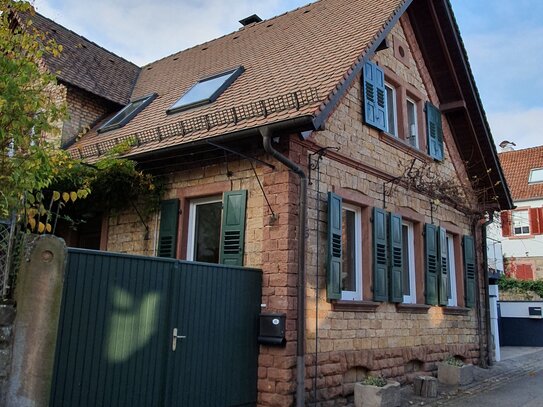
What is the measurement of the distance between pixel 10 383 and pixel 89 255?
58.9 inches

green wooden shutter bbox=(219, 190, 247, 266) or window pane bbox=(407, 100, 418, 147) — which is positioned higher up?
window pane bbox=(407, 100, 418, 147)

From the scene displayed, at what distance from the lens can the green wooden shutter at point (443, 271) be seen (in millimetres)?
10891

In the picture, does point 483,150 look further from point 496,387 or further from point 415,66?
point 496,387

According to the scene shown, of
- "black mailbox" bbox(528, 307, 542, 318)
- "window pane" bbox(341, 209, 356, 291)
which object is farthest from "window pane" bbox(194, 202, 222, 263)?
"black mailbox" bbox(528, 307, 542, 318)

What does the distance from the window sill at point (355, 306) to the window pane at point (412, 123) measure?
154 inches

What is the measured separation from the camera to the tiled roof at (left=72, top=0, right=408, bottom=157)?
7.70 meters

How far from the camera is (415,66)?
11781mm

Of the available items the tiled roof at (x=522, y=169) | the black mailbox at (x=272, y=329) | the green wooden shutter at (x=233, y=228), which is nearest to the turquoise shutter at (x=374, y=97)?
the green wooden shutter at (x=233, y=228)

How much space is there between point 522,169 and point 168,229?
26671 millimetres

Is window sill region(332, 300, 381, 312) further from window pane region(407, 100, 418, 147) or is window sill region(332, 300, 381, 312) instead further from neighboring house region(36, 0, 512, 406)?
window pane region(407, 100, 418, 147)

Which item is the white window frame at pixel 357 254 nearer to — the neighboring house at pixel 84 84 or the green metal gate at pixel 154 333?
the green metal gate at pixel 154 333

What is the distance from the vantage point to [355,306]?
8.31 m

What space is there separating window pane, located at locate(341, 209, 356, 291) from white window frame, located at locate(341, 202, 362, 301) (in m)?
0.04

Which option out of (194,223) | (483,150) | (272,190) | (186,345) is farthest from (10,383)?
(483,150)
